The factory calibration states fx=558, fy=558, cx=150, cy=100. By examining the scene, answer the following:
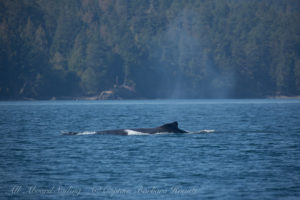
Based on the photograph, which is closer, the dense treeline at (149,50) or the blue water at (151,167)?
the blue water at (151,167)

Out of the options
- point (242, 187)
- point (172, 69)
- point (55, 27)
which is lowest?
point (242, 187)

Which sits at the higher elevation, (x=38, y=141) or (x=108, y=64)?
(x=108, y=64)

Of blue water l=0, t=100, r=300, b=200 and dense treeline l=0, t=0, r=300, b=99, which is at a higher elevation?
dense treeline l=0, t=0, r=300, b=99

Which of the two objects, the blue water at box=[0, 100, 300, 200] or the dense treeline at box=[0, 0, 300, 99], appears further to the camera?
the dense treeline at box=[0, 0, 300, 99]

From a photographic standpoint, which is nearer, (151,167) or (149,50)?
(151,167)

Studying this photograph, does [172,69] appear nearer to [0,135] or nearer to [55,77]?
[55,77]

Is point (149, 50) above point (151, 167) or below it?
above

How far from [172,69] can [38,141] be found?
434 ft

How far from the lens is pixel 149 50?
165 m

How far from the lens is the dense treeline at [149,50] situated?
141 meters

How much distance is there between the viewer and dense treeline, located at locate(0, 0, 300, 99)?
141125mm

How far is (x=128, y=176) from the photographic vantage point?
2094cm

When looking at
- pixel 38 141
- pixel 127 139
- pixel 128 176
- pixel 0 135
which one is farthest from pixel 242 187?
pixel 0 135

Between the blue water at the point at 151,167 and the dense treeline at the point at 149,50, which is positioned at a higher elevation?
the dense treeline at the point at 149,50
